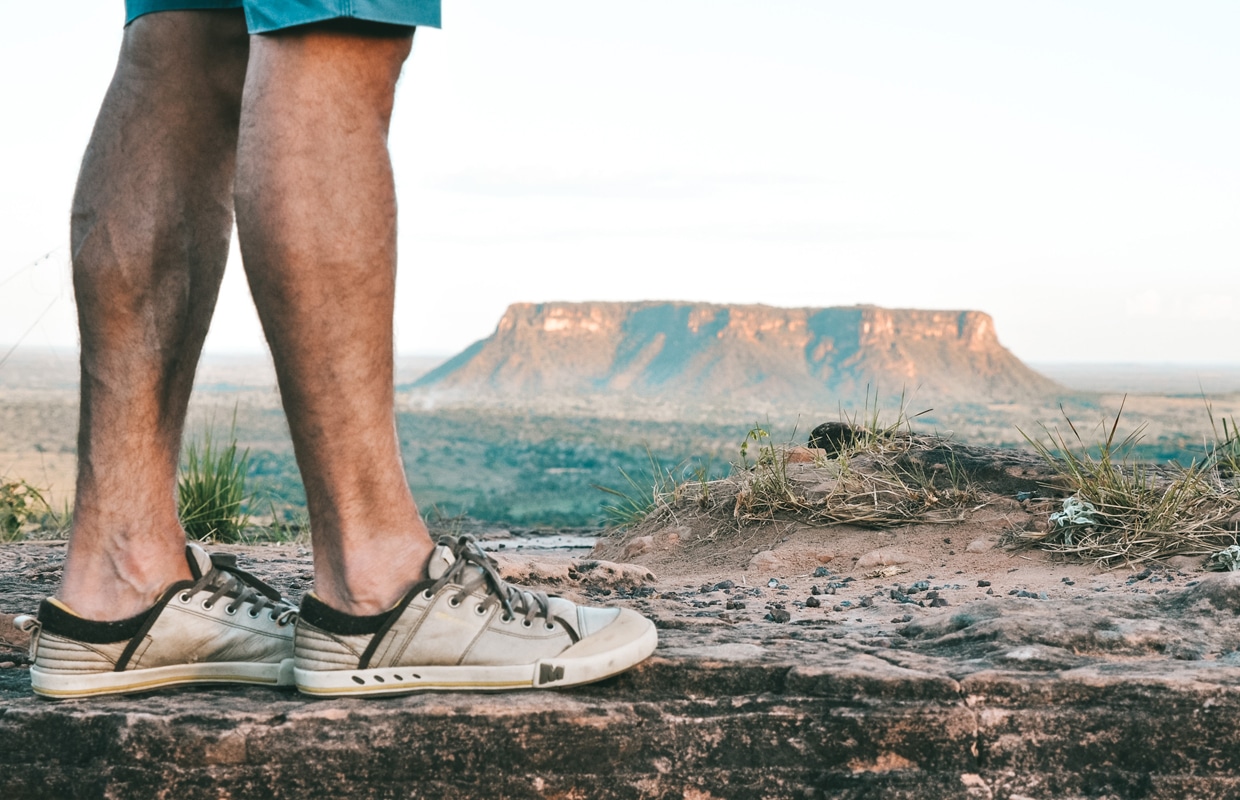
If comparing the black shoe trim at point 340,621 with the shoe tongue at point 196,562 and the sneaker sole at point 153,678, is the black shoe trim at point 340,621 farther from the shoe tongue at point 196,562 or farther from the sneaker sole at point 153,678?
the shoe tongue at point 196,562

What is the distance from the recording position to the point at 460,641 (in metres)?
1.70

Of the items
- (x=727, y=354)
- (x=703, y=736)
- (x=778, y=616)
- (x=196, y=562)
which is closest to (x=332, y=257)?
(x=196, y=562)

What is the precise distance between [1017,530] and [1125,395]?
58 cm

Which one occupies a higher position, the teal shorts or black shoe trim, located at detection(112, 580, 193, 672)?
the teal shorts

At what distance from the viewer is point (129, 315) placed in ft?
5.81

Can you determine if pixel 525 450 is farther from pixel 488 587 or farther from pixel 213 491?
pixel 488 587

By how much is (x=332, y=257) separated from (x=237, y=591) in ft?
2.27

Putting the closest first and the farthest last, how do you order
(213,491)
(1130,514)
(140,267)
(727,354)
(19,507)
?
(140,267) → (1130,514) → (213,491) → (19,507) → (727,354)

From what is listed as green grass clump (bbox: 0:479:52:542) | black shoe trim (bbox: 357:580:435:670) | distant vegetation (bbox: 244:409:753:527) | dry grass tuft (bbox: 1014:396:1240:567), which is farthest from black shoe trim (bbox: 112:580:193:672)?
distant vegetation (bbox: 244:409:753:527)

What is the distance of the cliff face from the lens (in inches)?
2368

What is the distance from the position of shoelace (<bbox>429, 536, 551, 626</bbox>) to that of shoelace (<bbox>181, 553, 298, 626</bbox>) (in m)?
0.36

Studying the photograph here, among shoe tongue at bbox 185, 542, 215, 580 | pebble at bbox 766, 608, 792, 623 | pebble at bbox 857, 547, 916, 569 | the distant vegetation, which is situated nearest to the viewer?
shoe tongue at bbox 185, 542, 215, 580

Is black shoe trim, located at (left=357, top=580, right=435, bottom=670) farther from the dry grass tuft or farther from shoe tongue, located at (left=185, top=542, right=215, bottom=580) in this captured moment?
the dry grass tuft

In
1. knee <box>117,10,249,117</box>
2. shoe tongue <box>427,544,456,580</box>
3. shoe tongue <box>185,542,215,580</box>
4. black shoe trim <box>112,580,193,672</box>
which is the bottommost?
black shoe trim <box>112,580,193,672</box>
